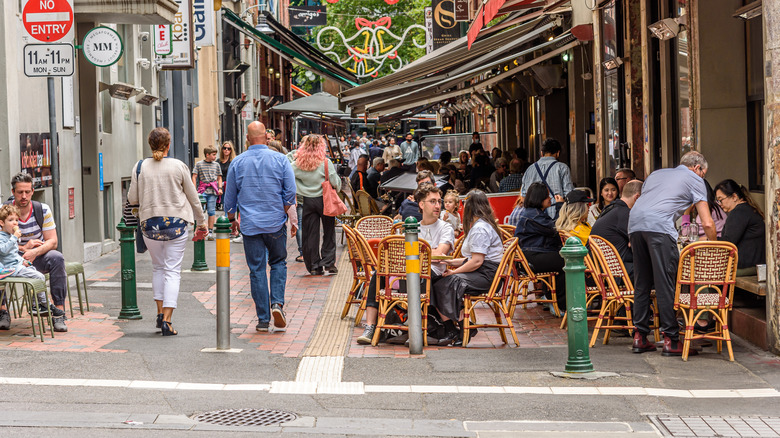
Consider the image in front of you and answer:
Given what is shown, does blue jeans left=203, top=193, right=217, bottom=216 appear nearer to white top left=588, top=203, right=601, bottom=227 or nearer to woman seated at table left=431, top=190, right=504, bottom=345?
white top left=588, top=203, right=601, bottom=227

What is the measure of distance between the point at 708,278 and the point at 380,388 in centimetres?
279

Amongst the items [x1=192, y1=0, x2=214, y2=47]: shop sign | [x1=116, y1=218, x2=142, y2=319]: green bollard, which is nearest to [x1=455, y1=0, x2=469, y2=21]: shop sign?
[x1=192, y1=0, x2=214, y2=47]: shop sign

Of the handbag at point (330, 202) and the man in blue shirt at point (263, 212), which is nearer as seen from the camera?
the man in blue shirt at point (263, 212)

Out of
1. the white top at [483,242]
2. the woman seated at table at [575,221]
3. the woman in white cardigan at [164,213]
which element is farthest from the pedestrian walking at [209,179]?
the white top at [483,242]

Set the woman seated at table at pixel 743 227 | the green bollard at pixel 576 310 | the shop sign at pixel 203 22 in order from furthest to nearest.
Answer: the shop sign at pixel 203 22 → the woman seated at table at pixel 743 227 → the green bollard at pixel 576 310

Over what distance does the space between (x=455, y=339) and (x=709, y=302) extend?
209cm

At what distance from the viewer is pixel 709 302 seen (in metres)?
8.44

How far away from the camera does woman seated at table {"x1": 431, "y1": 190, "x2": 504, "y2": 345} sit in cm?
906

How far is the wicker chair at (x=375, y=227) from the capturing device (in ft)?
38.7

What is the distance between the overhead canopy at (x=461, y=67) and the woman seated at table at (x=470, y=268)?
6916mm

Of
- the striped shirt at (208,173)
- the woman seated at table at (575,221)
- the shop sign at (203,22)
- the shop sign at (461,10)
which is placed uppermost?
the shop sign at (461,10)

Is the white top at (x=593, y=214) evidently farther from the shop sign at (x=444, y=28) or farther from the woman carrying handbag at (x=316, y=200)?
the shop sign at (x=444, y=28)

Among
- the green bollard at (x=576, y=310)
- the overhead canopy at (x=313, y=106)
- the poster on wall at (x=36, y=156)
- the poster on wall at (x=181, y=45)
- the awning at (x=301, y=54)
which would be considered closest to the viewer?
the green bollard at (x=576, y=310)

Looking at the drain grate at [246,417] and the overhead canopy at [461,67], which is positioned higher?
the overhead canopy at [461,67]
